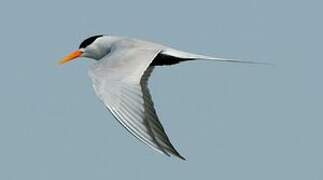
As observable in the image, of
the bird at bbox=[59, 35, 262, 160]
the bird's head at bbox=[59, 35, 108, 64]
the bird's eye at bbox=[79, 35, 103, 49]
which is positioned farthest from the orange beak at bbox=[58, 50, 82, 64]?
the bird at bbox=[59, 35, 262, 160]

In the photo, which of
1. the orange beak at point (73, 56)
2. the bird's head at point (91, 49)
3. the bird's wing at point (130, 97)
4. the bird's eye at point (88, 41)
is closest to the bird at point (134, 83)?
the bird's wing at point (130, 97)

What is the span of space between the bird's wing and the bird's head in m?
2.10

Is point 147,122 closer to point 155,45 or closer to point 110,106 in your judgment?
point 110,106

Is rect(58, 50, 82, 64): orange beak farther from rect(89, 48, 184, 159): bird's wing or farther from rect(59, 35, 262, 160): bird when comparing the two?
rect(89, 48, 184, 159): bird's wing

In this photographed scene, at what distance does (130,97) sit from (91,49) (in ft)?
13.2

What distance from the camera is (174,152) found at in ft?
32.5

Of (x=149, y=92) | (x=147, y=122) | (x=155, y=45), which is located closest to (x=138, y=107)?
(x=147, y=122)

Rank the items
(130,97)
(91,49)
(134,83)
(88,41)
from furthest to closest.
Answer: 1. (88,41)
2. (91,49)
3. (134,83)
4. (130,97)

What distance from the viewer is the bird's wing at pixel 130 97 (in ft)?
31.7

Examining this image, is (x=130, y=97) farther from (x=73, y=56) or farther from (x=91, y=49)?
(x=73, y=56)

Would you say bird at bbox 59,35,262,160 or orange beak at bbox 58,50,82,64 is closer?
bird at bbox 59,35,262,160

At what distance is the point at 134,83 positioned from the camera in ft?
33.9

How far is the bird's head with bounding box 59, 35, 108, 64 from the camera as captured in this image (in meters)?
13.7

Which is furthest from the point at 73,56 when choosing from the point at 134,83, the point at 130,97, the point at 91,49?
the point at 130,97
